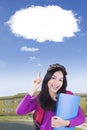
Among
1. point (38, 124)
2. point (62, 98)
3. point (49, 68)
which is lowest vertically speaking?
point (38, 124)

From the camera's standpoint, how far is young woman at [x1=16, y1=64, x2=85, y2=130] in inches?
158

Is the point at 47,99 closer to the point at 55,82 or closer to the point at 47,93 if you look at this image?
the point at 47,93

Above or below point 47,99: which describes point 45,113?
below

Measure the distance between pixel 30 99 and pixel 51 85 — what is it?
0.25 metres

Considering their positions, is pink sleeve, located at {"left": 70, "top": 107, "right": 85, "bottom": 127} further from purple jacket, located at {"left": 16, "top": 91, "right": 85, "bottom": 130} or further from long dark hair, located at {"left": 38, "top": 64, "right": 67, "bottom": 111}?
long dark hair, located at {"left": 38, "top": 64, "right": 67, "bottom": 111}

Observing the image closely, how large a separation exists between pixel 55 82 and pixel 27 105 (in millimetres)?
359

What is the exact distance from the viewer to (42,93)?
13.4 feet

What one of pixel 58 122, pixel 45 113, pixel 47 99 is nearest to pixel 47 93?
pixel 47 99

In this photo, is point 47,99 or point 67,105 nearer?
point 67,105

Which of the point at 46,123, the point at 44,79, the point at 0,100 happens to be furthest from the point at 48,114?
the point at 0,100

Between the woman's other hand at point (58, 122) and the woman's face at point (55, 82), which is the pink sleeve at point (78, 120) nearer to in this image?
the woman's other hand at point (58, 122)

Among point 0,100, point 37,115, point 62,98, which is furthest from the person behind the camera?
point 0,100

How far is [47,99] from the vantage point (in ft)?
13.4

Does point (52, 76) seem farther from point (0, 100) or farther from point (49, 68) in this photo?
point (0, 100)
